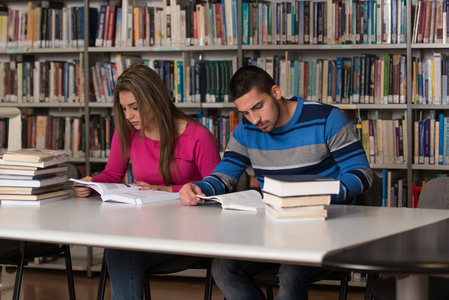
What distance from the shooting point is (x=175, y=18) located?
3771 mm

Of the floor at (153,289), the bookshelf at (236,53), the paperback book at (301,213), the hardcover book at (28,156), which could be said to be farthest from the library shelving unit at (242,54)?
the paperback book at (301,213)

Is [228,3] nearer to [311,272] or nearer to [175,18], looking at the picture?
[175,18]

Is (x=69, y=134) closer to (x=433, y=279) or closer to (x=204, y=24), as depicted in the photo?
(x=204, y=24)

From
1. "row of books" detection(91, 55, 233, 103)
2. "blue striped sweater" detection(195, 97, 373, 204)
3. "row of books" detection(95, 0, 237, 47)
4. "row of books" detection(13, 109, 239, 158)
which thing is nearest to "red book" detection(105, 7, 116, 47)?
"row of books" detection(95, 0, 237, 47)

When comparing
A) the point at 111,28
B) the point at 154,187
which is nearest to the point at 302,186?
the point at 154,187

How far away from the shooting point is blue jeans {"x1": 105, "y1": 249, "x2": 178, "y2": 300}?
2045 millimetres

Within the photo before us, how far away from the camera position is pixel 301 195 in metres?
1.64

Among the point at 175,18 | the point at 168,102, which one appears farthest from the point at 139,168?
the point at 175,18

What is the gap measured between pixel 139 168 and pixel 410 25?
186 cm

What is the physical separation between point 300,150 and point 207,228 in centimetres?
74

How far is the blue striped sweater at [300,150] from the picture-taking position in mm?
2152

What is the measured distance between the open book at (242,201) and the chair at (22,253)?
0.82 metres

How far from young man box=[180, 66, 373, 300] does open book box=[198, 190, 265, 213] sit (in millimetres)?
105

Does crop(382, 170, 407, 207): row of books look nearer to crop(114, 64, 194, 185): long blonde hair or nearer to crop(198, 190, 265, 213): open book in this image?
crop(114, 64, 194, 185): long blonde hair
